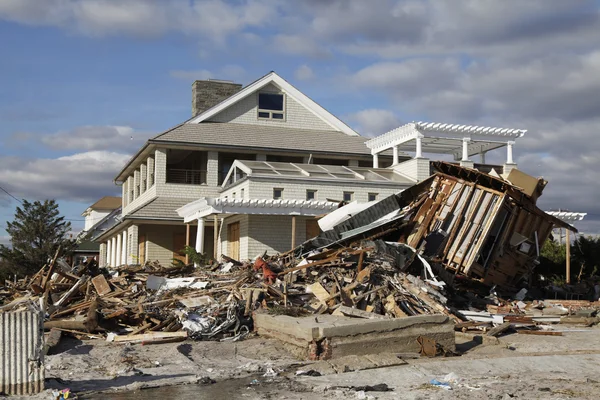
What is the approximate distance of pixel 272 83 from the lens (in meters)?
35.5

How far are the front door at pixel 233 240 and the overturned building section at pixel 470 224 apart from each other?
832 cm

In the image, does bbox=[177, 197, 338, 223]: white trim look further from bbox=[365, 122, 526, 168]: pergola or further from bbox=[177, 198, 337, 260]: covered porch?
bbox=[365, 122, 526, 168]: pergola

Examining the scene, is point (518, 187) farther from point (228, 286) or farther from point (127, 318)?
point (127, 318)

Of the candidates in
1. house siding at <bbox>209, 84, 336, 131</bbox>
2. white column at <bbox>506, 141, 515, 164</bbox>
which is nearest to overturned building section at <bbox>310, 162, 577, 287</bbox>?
white column at <bbox>506, 141, 515, 164</bbox>

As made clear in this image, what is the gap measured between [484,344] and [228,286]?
19.1ft

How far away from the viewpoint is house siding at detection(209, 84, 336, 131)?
35.0m

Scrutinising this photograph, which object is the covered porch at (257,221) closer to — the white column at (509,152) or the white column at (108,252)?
the white column at (509,152)

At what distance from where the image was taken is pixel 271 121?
3569 centimetres

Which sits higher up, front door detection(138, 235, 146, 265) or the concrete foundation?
front door detection(138, 235, 146, 265)

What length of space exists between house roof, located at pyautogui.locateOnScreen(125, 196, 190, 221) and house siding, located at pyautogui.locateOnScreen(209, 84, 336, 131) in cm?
473

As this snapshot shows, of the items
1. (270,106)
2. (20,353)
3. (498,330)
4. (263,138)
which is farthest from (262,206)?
(20,353)

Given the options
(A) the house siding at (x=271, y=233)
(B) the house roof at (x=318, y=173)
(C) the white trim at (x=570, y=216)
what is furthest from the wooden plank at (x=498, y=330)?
(C) the white trim at (x=570, y=216)

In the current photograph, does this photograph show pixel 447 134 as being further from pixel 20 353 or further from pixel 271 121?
pixel 20 353

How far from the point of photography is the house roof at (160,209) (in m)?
30.5
